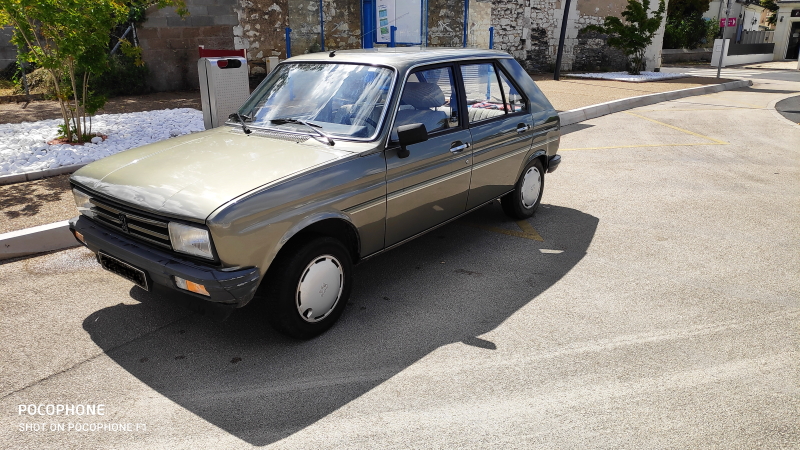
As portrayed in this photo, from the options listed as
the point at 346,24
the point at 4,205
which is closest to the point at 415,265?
the point at 4,205

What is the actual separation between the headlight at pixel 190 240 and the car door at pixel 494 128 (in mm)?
2476

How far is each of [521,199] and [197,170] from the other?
3445 millimetres

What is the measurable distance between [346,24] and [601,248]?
13.9 m

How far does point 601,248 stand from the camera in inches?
219

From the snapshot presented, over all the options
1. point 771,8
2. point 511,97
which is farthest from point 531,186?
point 771,8

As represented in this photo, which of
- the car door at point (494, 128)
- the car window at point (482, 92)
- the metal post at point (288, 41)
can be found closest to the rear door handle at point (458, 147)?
the car door at point (494, 128)

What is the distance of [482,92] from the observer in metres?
5.28

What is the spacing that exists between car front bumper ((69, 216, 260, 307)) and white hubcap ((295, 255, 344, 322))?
1.26ft

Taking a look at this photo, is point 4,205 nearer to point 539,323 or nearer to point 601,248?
point 539,323

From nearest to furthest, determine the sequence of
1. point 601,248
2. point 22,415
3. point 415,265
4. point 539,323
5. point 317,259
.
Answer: point 22,415 < point 317,259 < point 539,323 < point 415,265 < point 601,248

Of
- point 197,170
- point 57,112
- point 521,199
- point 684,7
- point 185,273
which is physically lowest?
point 521,199

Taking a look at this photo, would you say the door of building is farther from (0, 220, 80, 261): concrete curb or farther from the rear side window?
(0, 220, 80, 261): concrete curb

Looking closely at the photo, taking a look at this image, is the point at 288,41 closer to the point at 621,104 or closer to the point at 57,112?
the point at 57,112

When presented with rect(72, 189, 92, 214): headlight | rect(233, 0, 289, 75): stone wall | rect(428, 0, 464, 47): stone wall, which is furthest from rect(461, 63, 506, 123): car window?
rect(428, 0, 464, 47): stone wall
